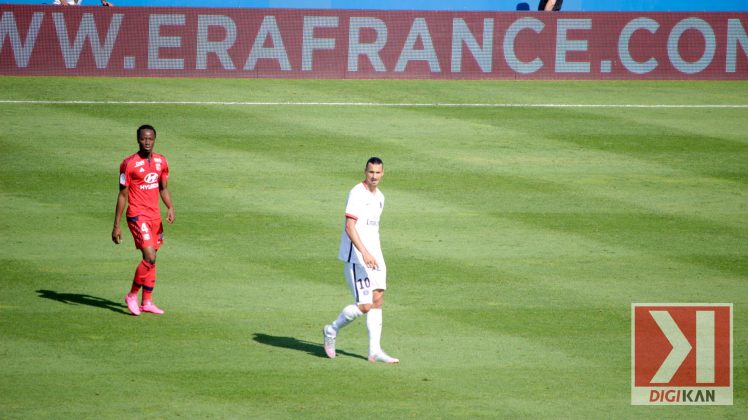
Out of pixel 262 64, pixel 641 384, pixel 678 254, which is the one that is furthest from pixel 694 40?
pixel 641 384

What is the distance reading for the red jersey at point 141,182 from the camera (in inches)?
480

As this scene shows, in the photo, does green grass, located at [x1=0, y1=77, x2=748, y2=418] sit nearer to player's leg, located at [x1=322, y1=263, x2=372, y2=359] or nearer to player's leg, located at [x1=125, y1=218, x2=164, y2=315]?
player's leg, located at [x1=125, y1=218, x2=164, y2=315]

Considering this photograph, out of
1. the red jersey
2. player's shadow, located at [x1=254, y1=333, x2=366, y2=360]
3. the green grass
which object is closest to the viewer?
the green grass

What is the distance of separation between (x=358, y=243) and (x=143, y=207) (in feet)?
10.2

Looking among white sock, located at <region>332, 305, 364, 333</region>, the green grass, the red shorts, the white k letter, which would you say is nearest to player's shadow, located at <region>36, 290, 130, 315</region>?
the green grass

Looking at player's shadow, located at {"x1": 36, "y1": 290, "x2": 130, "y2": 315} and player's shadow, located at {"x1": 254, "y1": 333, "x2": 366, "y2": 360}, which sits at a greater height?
player's shadow, located at {"x1": 36, "y1": 290, "x2": 130, "y2": 315}

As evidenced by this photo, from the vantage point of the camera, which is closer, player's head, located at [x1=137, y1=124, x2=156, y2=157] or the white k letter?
the white k letter

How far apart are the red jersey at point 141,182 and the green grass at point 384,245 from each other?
118cm

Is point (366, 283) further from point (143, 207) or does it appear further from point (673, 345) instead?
point (673, 345)

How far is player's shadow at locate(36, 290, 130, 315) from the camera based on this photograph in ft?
41.2

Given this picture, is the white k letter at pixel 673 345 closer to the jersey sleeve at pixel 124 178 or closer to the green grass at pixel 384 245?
the green grass at pixel 384 245

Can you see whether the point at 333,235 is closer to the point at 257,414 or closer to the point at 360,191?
the point at 360,191

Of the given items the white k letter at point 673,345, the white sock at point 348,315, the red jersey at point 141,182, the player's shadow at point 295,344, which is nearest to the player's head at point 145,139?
the red jersey at point 141,182

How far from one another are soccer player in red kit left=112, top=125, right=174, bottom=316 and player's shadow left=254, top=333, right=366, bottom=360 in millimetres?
1483
